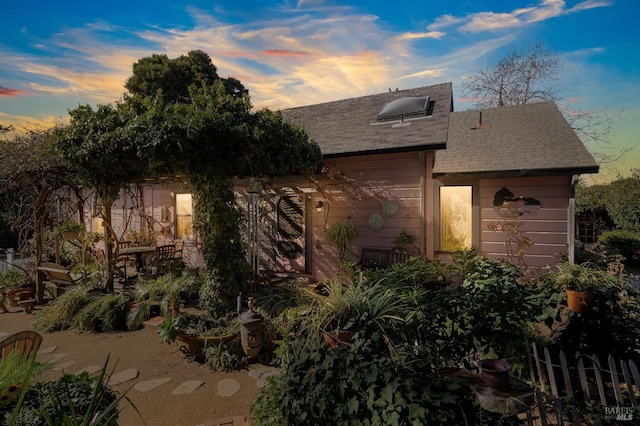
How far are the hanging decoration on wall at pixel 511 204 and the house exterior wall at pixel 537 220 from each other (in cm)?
5

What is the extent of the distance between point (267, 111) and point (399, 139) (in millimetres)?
3071

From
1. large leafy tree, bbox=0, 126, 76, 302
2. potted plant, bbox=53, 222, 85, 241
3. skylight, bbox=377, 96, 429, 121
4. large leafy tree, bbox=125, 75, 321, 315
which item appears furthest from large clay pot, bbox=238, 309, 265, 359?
skylight, bbox=377, 96, 429, 121

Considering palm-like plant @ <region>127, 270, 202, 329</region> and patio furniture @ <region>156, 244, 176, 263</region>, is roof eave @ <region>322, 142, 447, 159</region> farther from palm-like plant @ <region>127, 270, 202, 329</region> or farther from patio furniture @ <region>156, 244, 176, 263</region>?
patio furniture @ <region>156, 244, 176, 263</region>

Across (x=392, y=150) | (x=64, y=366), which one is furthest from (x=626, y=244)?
(x=64, y=366)

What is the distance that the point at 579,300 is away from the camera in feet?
13.1

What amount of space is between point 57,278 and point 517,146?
36.4 feet

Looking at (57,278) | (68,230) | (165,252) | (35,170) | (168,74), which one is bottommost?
(57,278)

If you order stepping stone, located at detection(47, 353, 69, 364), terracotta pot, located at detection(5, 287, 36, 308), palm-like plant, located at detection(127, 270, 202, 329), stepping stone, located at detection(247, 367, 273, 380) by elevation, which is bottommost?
stepping stone, located at detection(247, 367, 273, 380)

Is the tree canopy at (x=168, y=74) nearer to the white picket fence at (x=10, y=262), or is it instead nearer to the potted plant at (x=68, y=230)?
the white picket fence at (x=10, y=262)

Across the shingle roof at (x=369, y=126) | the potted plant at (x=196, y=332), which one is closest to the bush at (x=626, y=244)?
the shingle roof at (x=369, y=126)

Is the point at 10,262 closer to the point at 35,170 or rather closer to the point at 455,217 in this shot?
the point at 35,170

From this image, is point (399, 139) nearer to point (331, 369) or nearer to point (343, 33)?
point (343, 33)

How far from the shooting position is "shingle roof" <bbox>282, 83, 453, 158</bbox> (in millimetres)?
7230

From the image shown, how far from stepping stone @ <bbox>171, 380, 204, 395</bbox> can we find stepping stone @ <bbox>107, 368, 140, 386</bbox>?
30.5 inches
